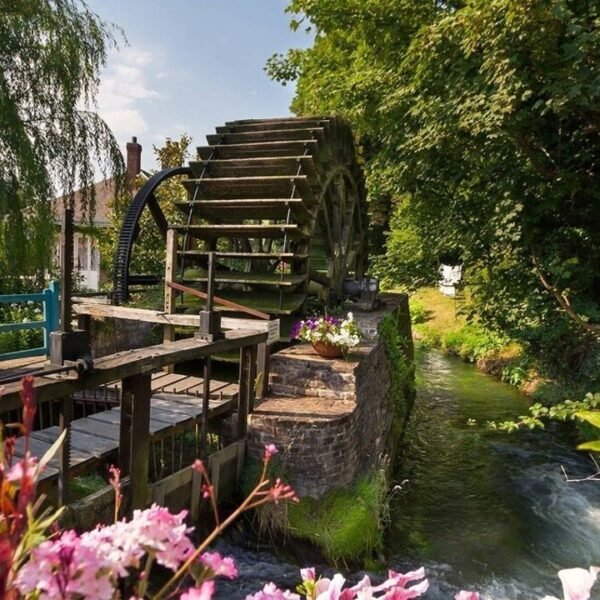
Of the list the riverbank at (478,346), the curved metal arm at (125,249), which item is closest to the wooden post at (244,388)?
the curved metal arm at (125,249)

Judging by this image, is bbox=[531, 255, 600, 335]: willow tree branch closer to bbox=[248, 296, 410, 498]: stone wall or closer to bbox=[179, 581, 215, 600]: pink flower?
bbox=[248, 296, 410, 498]: stone wall

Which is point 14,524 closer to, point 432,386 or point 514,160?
point 514,160

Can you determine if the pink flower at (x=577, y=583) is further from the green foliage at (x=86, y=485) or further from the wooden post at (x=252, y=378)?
the wooden post at (x=252, y=378)

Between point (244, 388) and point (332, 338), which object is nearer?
point (244, 388)

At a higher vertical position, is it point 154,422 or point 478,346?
point 154,422

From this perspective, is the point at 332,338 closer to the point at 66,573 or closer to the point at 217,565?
the point at 217,565

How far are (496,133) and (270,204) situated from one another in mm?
2662

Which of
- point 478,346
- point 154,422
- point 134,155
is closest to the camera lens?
point 154,422

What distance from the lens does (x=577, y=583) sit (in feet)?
2.15

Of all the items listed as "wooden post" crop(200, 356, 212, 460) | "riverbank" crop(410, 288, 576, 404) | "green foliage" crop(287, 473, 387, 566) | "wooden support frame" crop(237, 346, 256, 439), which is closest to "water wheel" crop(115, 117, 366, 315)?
"wooden support frame" crop(237, 346, 256, 439)

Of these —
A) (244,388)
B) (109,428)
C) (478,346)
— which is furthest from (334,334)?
(478,346)

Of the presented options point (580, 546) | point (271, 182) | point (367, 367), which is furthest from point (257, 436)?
point (271, 182)

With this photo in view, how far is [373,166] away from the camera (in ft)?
28.7

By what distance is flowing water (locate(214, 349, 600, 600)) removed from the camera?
3.77m
